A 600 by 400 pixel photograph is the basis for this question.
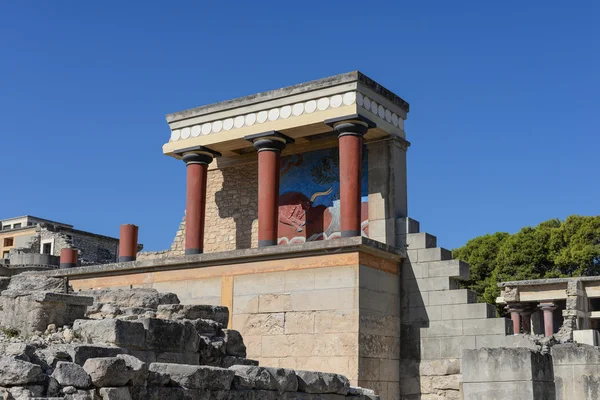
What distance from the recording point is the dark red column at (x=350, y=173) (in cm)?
1589

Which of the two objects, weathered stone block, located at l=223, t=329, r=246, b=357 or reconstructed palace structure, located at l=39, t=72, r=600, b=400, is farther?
reconstructed palace structure, located at l=39, t=72, r=600, b=400

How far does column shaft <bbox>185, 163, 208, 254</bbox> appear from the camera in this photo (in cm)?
1822

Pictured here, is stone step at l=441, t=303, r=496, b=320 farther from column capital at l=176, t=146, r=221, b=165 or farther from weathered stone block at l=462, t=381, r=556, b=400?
column capital at l=176, t=146, r=221, b=165

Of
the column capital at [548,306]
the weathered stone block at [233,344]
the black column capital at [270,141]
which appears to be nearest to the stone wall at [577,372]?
the weathered stone block at [233,344]

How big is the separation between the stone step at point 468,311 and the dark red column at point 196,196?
5933 millimetres

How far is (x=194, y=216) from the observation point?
18.4 metres

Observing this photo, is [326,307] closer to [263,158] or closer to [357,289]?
[357,289]

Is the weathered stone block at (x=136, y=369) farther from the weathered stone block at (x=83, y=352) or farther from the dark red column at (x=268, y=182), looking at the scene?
the dark red column at (x=268, y=182)

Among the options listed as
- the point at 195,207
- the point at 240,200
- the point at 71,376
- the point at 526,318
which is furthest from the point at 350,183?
the point at 526,318

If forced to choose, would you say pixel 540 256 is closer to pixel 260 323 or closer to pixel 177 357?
pixel 260 323

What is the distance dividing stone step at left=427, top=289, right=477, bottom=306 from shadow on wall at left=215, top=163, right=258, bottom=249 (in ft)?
18.1

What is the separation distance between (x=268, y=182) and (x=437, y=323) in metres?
4.72

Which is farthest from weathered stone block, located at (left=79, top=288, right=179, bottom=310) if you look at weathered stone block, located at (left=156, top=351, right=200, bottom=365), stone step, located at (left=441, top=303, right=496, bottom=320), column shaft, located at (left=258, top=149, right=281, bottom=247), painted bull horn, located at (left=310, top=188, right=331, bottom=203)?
painted bull horn, located at (left=310, top=188, right=331, bottom=203)

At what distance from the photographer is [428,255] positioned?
15742 millimetres
